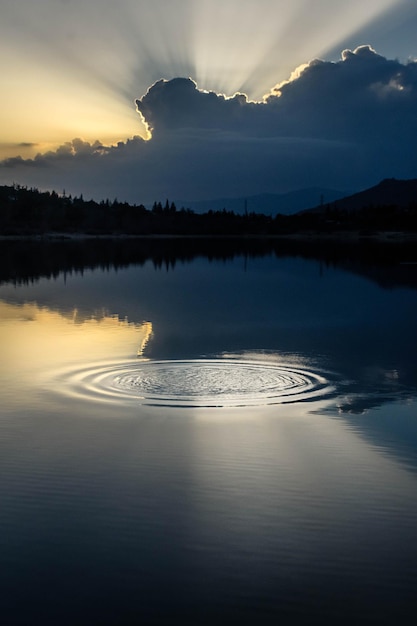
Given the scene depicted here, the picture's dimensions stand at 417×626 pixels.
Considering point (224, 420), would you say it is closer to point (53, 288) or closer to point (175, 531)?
point (175, 531)

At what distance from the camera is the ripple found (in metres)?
21.3

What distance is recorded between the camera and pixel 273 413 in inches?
772

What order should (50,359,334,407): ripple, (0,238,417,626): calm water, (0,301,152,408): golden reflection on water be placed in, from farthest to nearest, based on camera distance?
(0,301,152,408): golden reflection on water, (50,359,334,407): ripple, (0,238,417,626): calm water

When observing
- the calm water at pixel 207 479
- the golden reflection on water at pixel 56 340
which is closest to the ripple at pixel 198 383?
the calm water at pixel 207 479

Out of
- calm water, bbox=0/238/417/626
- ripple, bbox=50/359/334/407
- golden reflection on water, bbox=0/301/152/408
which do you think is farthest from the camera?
golden reflection on water, bbox=0/301/152/408

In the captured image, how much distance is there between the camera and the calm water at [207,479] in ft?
34.6

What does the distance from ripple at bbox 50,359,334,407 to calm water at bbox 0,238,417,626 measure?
0.09 metres

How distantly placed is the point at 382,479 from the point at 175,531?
170 inches

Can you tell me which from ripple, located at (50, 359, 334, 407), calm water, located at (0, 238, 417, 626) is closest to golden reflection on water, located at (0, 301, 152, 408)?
calm water, located at (0, 238, 417, 626)

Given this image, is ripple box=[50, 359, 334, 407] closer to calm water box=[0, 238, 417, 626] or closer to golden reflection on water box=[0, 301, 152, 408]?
calm water box=[0, 238, 417, 626]

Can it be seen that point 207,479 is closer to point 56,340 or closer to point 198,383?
point 198,383

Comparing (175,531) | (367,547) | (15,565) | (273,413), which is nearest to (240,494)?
(175,531)

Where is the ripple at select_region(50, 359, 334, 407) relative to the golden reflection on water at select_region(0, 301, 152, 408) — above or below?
above

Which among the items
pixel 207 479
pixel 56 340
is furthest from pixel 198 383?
pixel 56 340
